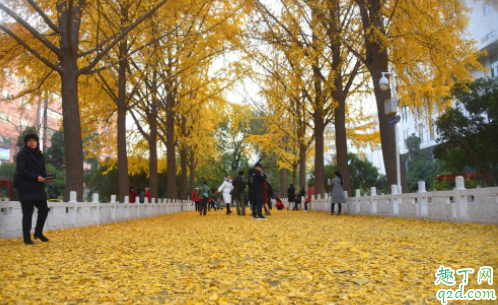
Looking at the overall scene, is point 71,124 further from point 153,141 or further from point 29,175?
point 153,141

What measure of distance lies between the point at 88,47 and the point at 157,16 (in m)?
3.65

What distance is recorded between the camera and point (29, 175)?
826cm

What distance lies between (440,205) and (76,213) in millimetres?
10541

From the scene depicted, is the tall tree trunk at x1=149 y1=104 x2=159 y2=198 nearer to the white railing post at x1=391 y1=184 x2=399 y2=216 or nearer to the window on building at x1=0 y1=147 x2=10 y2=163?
the white railing post at x1=391 y1=184 x2=399 y2=216

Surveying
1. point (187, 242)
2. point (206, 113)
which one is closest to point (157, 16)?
point (206, 113)

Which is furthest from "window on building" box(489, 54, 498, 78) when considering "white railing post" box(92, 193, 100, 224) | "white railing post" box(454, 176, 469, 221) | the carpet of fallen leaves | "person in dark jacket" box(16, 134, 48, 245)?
"person in dark jacket" box(16, 134, 48, 245)

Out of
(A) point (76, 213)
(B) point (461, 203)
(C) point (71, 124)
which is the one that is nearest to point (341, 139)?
(B) point (461, 203)

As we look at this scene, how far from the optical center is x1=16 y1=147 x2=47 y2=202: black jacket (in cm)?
827

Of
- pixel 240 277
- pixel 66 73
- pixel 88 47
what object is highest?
pixel 88 47

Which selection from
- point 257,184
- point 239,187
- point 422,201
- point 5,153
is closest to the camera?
point 422,201

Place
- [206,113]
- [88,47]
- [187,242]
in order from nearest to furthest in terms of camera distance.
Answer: [187,242]
[88,47]
[206,113]

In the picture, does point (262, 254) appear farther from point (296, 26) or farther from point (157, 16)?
point (296, 26)

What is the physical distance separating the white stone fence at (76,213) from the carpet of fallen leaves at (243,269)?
141cm

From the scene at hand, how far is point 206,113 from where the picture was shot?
26.8 metres
